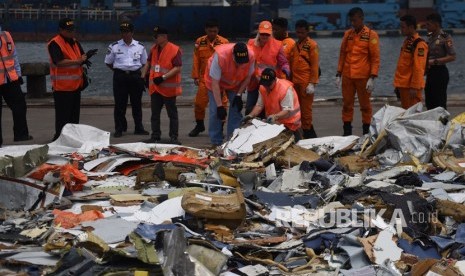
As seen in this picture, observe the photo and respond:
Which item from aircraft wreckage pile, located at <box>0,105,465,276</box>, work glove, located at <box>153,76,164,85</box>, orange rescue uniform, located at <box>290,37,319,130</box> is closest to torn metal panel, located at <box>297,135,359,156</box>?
aircraft wreckage pile, located at <box>0,105,465,276</box>

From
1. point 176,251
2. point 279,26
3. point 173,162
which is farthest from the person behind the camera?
point 279,26

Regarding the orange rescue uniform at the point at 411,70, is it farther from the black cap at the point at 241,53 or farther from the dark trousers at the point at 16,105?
the dark trousers at the point at 16,105

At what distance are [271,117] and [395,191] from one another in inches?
102

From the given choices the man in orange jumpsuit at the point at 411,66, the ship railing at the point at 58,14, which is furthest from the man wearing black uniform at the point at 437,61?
the ship railing at the point at 58,14

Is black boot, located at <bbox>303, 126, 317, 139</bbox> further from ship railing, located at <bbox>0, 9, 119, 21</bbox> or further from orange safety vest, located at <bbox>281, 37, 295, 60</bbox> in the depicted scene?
ship railing, located at <bbox>0, 9, 119, 21</bbox>

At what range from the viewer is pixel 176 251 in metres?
6.64

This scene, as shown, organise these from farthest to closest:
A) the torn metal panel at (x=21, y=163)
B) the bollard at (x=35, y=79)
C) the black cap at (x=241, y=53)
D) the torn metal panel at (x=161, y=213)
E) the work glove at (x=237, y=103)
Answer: the bollard at (x=35, y=79) < the work glove at (x=237, y=103) < the black cap at (x=241, y=53) < the torn metal panel at (x=21, y=163) < the torn metal panel at (x=161, y=213)

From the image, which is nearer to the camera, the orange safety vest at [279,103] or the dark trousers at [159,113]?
the orange safety vest at [279,103]

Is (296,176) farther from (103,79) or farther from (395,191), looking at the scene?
(103,79)

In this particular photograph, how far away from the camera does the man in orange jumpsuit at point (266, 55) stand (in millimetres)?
12125

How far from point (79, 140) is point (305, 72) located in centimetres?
321

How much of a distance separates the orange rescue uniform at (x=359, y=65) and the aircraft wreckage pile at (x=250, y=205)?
1920 millimetres

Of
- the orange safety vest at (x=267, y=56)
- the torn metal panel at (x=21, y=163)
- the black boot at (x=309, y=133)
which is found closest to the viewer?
the torn metal panel at (x=21, y=163)

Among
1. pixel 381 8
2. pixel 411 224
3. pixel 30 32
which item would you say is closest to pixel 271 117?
pixel 411 224
